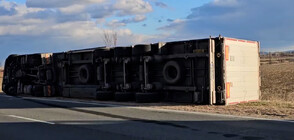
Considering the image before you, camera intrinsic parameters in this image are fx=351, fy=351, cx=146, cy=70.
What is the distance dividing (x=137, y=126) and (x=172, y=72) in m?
6.53

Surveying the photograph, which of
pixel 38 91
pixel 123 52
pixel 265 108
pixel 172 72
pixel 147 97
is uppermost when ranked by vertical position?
pixel 123 52

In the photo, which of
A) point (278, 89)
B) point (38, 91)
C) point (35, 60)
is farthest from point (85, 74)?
point (278, 89)

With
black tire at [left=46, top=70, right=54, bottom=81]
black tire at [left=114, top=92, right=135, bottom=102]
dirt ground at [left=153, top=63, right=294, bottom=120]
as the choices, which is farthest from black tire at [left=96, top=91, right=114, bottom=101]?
black tire at [left=46, top=70, right=54, bottom=81]

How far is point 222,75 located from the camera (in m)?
14.1

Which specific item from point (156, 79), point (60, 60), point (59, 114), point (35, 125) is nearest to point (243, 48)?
point (156, 79)

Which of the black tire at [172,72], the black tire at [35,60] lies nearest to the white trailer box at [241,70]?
the black tire at [172,72]

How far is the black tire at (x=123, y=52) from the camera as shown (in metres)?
17.2

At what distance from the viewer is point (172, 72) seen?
15805 millimetres

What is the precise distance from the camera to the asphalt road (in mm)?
8180

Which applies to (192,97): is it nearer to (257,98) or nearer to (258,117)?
(257,98)

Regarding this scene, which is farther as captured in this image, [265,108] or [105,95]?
[105,95]

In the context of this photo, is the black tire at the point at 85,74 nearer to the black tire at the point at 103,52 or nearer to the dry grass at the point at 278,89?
the black tire at the point at 103,52

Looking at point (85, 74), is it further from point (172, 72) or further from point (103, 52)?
point (172, 72)

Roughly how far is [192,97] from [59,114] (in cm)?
563
